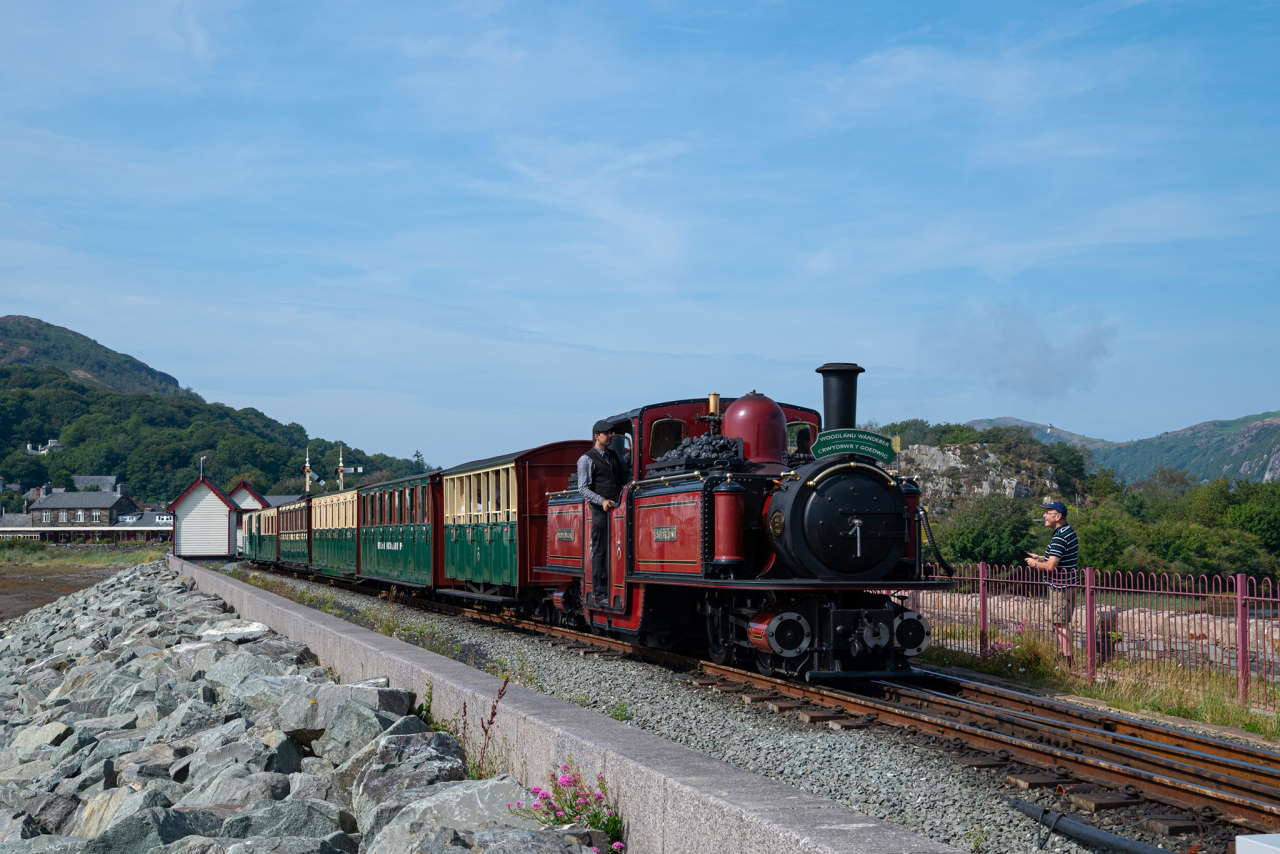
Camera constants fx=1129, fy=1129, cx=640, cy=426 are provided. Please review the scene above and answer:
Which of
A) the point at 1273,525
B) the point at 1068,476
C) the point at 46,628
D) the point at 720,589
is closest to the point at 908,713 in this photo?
the point at 720,589

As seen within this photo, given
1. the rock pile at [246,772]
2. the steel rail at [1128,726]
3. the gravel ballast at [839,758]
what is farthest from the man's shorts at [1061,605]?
the rock pile at [246,772]

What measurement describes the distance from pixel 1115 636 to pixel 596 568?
227 inches

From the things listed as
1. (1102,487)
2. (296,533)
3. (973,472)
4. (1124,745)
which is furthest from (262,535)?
(1102,487)

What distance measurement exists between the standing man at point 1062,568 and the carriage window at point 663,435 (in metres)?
4.09

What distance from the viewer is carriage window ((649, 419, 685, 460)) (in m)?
12.8

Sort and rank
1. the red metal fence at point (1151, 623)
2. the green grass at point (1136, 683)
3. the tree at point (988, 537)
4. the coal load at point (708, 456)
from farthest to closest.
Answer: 1. the tree at point (988, 537)
2. the coal load at point (708, 456)
3. the red metal fence at point (1151, 623)
4. the green grass at point (1136, 683)

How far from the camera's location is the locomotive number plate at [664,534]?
11219 millimetres

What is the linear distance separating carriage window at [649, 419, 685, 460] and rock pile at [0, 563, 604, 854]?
4.28 meters

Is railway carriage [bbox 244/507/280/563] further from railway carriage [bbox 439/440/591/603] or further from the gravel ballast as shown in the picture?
the gravel ballast

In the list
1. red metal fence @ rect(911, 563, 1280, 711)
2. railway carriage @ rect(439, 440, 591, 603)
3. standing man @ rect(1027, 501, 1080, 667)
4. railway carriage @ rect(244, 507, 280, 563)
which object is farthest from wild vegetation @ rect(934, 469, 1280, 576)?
standing man @ rect(1027, 501, 1080, 667)

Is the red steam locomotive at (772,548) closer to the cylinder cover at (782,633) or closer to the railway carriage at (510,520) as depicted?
the cylinder cover at (782,633)

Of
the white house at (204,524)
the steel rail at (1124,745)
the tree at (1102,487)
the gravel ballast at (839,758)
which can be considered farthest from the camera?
the tree at (1102,487)

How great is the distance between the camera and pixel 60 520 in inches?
5389

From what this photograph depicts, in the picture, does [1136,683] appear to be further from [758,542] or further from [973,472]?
[973,472]
